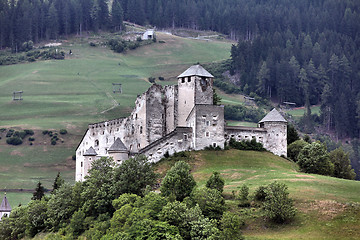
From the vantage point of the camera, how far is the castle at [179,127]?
88.1 m

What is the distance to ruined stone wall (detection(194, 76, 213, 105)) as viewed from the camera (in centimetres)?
9238

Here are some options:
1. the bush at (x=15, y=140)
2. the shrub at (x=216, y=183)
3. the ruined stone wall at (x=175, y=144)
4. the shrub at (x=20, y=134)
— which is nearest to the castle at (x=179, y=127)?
the ruined stone wall at (x=175, y=144)

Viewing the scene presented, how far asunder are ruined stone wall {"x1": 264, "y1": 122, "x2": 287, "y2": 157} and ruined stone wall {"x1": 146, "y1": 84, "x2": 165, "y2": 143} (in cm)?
1836

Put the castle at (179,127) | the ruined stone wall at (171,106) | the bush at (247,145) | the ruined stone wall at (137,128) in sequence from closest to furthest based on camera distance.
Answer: the castle at (179,127) < the bush at (247,145) < the ruined stone wall at (137,128) < the ruined stone wall at (171,106)

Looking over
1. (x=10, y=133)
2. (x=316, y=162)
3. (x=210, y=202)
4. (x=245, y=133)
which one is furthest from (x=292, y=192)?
(x=10, y=133)

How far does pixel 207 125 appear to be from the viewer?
88.1 meters

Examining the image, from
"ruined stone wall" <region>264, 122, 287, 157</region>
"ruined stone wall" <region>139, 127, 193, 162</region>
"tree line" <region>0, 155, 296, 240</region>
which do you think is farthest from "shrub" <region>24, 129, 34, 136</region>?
"ruined stone wall" <region>264, 122, 287, 157</region>

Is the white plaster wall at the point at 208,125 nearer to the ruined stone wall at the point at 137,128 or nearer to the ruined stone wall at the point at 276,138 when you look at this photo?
the ruined stone wall at the point at 276,138

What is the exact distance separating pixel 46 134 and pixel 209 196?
8949 centimetres

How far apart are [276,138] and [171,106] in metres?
19.2

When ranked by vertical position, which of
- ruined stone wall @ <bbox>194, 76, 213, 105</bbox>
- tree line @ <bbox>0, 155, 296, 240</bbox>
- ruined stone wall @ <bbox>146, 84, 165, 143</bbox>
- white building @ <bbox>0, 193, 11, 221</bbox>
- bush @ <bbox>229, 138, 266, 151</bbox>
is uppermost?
ruined stone wall @ <bbox>194, 76, 213, 105</bbox>

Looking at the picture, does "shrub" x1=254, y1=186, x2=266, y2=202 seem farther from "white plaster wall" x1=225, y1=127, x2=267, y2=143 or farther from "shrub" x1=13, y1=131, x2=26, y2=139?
"shrub" x1=13, y1=131, x2=26, y2=139

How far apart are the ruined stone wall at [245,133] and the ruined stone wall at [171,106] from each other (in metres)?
9.75

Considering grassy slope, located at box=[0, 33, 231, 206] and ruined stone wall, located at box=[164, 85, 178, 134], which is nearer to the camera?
ruined stone wall, located at box=[164, 85, 178, 134]
